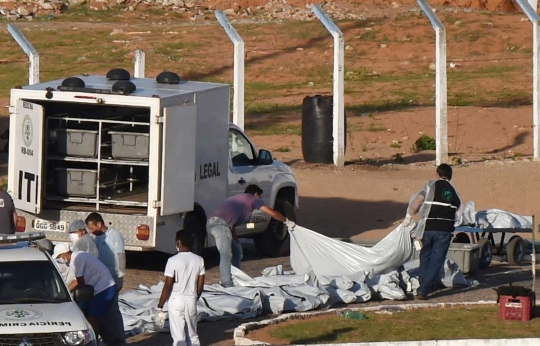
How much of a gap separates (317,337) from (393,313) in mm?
1770

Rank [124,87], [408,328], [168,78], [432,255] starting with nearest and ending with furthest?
[408,328] < [432,255] < [124,87] < [168,78]

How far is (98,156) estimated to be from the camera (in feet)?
54.6

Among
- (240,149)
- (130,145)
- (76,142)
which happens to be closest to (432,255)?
A: (130,145)

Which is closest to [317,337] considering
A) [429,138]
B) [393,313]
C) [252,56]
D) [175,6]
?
[393,313]

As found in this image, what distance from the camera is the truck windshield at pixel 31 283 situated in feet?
36.3

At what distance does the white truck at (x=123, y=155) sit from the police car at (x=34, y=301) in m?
4.27

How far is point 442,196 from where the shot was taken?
1535 cm

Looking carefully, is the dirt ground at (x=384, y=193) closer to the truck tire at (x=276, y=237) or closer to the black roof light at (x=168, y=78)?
the truck tire at (x=276, y=237)

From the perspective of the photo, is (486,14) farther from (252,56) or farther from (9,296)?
(9,296)

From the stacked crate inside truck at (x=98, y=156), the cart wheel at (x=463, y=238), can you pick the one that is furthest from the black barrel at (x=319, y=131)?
the stacked crate inside truck at (x=98, y=156)

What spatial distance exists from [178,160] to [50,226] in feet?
6.27

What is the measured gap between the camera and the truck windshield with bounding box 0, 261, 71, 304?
11078 millimetres

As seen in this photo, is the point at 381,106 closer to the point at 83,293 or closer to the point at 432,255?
the point at 432,255

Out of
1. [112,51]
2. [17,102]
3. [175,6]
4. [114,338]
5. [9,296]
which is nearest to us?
[9,296]
